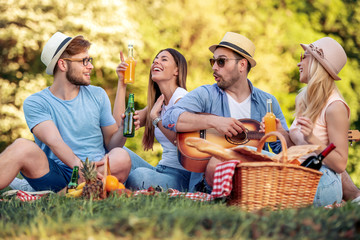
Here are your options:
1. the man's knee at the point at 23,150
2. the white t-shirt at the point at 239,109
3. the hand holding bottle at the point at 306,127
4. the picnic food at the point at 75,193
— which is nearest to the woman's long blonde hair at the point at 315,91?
the hand holding bottle at the point at 306,127

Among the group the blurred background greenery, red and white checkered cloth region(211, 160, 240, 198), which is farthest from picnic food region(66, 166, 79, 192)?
the blurred background greenery

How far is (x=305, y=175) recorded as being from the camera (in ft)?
11.2

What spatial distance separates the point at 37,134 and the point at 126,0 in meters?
6.73

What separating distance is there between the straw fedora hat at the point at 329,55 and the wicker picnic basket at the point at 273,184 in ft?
3.63

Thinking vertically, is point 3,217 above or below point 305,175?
below

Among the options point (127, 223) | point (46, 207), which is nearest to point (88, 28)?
point (46, 207)

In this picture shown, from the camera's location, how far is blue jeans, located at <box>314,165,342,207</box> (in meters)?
3.88

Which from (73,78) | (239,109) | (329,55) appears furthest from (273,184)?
(73,78)

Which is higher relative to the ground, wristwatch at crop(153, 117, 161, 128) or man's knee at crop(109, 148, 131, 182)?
wristwatch at crop(153, 117, 161, 128)

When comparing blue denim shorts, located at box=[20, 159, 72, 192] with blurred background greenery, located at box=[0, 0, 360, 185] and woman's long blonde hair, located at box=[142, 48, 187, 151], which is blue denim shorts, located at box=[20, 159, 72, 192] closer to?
woman's long blonde hair, located at box=[142, 48, 187, 151]

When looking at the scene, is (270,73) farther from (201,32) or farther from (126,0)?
(126,0)

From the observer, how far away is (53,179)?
14.9ft

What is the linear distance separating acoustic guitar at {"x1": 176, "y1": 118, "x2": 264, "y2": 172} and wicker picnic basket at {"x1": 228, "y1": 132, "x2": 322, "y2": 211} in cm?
106

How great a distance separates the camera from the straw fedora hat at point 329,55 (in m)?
4.17
